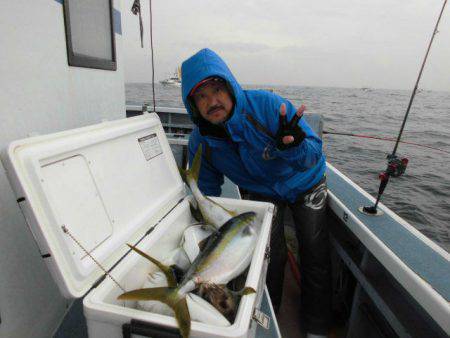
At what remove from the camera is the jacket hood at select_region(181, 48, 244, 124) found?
2.20 m

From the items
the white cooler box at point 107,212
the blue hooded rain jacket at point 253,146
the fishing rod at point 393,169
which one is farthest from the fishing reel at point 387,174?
the white cooler box at point 107,212

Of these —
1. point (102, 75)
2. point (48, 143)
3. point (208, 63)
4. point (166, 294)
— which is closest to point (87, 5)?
point (102, 75)

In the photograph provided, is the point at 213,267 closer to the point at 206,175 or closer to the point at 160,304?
the point at 160,304

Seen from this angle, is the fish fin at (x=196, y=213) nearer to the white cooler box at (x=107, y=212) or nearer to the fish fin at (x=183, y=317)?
the white cooler box at (x=107, y=212)

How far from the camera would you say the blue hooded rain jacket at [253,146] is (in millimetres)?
2252

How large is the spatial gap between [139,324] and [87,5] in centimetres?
222

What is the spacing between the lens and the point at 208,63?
2.24 m

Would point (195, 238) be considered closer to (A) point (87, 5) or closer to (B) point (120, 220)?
(B) point (120, 220)

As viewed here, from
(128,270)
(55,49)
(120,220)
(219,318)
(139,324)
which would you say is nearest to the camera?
(139,324)

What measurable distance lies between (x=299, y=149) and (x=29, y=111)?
1.71m

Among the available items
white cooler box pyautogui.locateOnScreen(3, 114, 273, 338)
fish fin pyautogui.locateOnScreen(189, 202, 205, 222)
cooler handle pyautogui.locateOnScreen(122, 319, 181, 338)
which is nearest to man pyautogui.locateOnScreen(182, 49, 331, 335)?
white cooler box pyautogui.locateOnScreen(3, 114, 273, 338)

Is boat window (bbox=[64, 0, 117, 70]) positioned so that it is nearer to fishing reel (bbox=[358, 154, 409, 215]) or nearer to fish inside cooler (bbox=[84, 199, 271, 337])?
fish inside cooler (bbox=[84, 199, 271, 337])

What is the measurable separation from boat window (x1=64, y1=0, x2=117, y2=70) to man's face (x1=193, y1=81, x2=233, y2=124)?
0.83m

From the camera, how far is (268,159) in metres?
2.42
